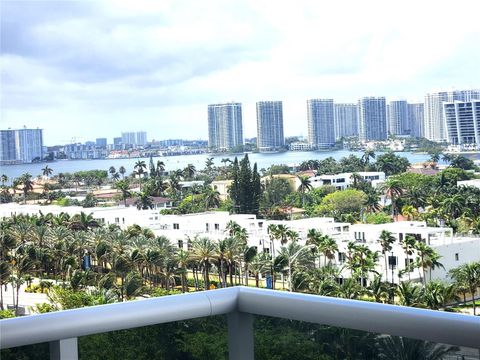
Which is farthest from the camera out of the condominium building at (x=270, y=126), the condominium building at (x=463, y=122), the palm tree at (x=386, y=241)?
the condominium building at (x=270, y=126)

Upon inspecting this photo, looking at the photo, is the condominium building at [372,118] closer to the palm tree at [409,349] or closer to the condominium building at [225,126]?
the condominium building at [225,126]

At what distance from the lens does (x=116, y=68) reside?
A: 20.9 m

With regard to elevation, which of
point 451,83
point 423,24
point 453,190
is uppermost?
point 423,24

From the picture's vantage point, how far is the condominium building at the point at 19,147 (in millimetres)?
10062

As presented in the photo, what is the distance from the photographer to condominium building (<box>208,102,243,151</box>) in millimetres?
16625

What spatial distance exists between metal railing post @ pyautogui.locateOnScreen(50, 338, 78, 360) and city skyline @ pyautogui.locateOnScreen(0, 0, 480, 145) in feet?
52.0

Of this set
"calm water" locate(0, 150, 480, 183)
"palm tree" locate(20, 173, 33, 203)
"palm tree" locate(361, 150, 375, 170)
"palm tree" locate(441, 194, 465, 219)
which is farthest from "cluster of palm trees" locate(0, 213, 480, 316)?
"palm tree" locate(361, 150, 375, 170)

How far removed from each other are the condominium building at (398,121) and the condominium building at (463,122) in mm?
1845

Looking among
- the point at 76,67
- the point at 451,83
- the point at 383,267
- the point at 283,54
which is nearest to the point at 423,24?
the point at 451,83

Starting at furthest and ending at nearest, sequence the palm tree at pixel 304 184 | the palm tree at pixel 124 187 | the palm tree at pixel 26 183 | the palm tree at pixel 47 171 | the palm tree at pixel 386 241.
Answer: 1. the palm tree at pixel 124 187
2. the palm tree at pixel 304 184
3. the palm tree at pixel 26 183
4. the palm tree at pixel 386 241
5. the palm tree at pixel 47 171

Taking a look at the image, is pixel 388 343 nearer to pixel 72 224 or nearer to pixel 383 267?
pixel 383 267

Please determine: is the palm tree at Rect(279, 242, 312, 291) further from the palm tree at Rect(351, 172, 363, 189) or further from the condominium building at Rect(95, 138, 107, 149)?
the condominium building at Rect(95, 138, 107, 149)

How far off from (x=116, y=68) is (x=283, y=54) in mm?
4862

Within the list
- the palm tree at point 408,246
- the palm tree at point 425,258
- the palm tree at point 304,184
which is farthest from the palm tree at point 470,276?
the palm tree at point 304,184
